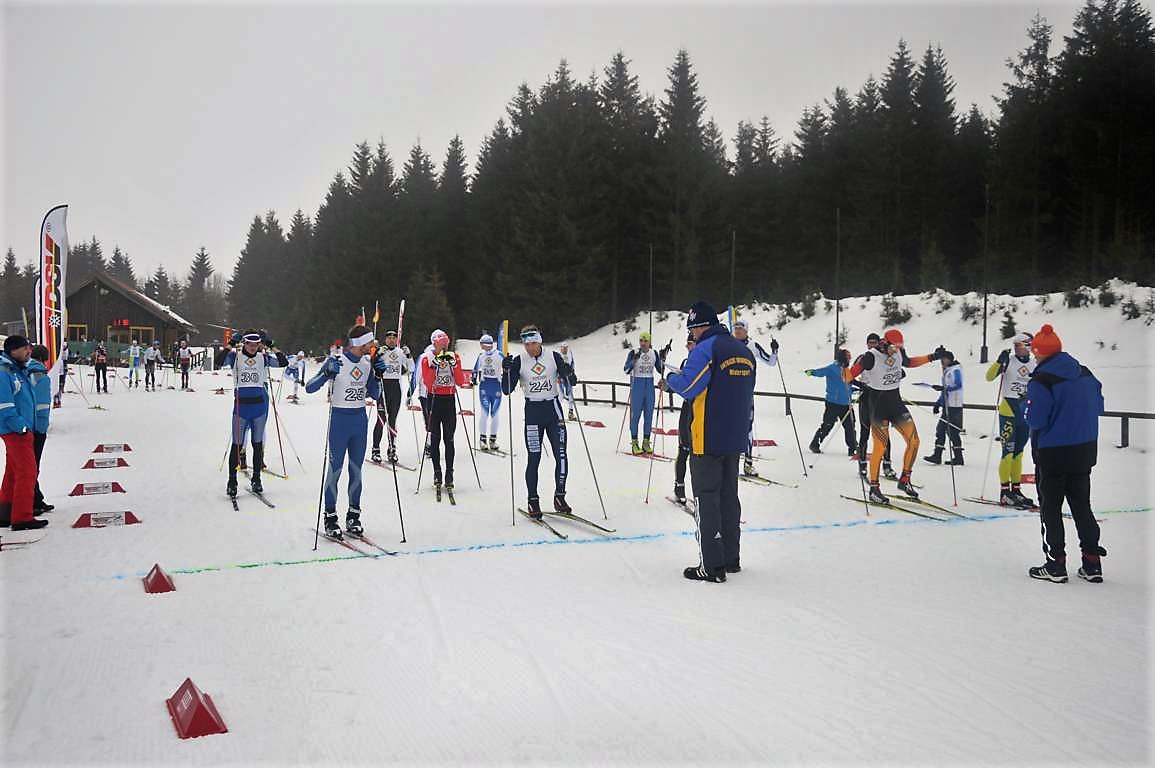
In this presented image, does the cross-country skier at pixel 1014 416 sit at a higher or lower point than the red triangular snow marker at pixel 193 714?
higher

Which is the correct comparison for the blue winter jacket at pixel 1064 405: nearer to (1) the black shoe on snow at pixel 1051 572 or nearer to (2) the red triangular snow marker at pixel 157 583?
(1) the black shoe on snow at pixel 1051 572

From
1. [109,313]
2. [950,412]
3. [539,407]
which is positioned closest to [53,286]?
[539,407]

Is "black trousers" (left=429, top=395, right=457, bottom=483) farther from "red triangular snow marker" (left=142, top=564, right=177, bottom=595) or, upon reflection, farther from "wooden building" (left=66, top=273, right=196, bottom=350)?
"wooden building" (left=66, top=273, right=196, bottom=350)

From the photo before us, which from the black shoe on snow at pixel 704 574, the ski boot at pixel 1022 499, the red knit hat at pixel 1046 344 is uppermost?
the red knit hat at pixel 1046 344

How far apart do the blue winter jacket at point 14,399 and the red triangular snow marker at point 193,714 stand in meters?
5.09

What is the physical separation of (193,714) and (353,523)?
3893 mm

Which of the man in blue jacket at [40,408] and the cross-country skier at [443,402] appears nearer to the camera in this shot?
the man in blue jacket at [40,408]

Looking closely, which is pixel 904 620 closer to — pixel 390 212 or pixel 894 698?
pixel 894 698

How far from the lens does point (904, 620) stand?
488 centimetres

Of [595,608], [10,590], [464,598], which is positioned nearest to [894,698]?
[595,608]

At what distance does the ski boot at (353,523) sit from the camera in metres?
7.26

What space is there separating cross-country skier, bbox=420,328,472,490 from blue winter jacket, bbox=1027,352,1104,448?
651 cm

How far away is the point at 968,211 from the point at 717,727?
143 ft

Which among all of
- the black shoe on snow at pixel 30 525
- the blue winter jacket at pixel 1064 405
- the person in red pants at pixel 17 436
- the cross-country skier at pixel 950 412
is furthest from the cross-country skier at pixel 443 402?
the cross-country skier at pixel 950 412
